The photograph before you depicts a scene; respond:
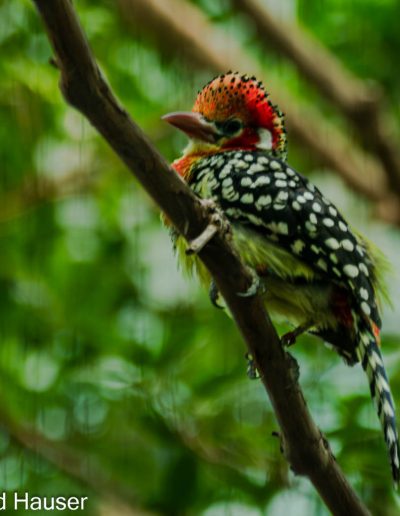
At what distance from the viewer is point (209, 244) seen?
7.12 ft

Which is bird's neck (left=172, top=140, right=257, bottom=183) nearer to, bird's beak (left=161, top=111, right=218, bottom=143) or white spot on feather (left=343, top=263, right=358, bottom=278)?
bird's beak (left=161, top=111, right=218, bottom=143)

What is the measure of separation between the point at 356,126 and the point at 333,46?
3.47 feet

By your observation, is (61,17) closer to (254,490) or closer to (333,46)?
(254,490)

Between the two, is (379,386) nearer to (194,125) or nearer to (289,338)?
(289,338)

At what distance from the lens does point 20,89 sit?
4.38 m

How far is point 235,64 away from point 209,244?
9.09 ft

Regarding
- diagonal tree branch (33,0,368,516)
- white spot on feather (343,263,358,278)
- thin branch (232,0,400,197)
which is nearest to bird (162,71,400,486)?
white spot on feather (343,263,358,278)

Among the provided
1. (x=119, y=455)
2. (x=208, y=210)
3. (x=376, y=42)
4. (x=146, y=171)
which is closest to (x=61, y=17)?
(x=146, y=171)

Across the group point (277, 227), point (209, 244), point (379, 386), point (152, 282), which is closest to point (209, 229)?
point (209, 244)

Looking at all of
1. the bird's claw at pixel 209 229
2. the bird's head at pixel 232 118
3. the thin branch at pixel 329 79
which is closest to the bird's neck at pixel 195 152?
the bird's head at pixel 232 118

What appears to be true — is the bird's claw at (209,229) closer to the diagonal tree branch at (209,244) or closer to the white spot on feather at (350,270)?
the diagonal tree branch at (209,244)

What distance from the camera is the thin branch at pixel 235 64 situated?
462cm

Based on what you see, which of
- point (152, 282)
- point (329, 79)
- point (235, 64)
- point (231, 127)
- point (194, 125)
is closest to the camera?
point (194, 125)

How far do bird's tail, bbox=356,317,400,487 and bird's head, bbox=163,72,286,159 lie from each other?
55cm
